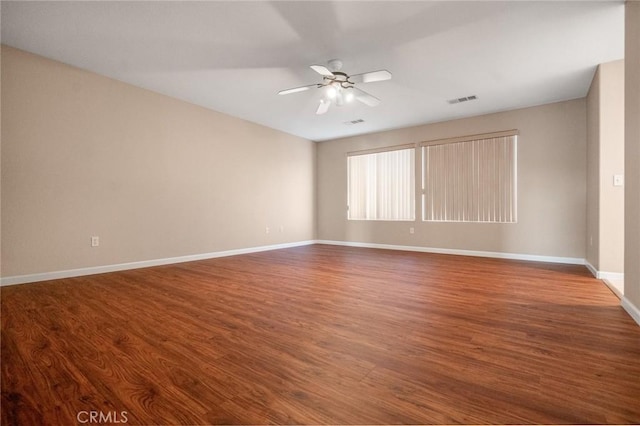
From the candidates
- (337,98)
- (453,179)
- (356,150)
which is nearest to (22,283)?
(337,98)

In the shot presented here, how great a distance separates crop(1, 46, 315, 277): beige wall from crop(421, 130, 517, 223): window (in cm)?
360

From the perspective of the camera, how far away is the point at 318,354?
1645 mm

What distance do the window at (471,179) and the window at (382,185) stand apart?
357 mm

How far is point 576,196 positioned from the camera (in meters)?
4.51

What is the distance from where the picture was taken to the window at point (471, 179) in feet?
16.6

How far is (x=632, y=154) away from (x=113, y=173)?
564 cm

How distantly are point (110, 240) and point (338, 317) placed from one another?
351 cm

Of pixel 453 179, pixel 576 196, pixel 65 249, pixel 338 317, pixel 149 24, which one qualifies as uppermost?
pixel 149 24

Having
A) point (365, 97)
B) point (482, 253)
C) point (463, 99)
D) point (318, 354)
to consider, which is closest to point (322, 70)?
point (365, 97)

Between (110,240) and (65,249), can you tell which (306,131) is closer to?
(110,240)

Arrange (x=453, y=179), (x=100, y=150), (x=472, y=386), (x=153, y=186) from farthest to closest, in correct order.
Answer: (x=453, y=179)
(x=153, y=186)
(x=100, y=150)
(x=472, y=386)

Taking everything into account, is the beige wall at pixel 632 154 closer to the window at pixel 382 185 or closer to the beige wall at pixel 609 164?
the beige wall at pixel 609 164

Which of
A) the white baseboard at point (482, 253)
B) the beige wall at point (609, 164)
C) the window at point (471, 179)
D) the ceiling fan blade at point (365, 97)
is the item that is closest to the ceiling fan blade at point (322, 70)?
the ceiling fan blade at point (365, 97)

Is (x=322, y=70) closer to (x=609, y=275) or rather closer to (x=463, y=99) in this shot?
(x=463, y=99)
